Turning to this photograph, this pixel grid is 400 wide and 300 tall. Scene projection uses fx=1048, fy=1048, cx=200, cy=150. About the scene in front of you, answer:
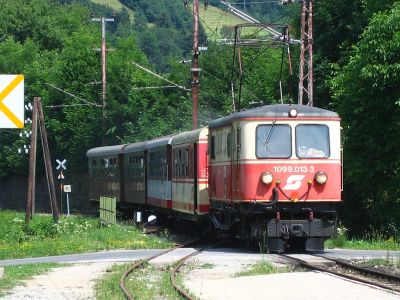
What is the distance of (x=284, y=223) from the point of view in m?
22.7

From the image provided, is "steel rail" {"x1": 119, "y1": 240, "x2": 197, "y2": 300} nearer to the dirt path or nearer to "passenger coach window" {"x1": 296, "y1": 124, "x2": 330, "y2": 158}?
the dirt path

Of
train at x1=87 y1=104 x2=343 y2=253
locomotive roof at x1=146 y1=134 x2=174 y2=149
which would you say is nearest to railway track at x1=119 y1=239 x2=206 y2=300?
train at x1=87 y1=104 x2=343 y2=253

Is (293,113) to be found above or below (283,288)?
above

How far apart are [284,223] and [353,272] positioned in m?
4.61

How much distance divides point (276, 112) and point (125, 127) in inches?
1441

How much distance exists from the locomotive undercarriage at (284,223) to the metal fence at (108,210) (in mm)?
13543

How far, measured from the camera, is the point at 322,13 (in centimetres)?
4594

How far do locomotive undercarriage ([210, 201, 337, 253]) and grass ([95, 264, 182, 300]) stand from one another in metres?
3.42

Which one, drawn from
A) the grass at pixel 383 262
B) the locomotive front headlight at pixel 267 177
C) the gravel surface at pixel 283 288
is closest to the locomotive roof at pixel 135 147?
the locomotive front headlight at pixel 267 177

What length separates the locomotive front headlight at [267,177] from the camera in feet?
74.1

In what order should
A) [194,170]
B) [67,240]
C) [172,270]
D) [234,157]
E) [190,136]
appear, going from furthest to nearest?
[67,240]
[190,136]
[194,170]
[234,157]
[172,270]

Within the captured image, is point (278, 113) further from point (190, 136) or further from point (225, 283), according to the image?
point (225, 283)

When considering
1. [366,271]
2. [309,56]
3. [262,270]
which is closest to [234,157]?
[262,270]

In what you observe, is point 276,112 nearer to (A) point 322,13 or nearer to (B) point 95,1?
(A) point 322,13
